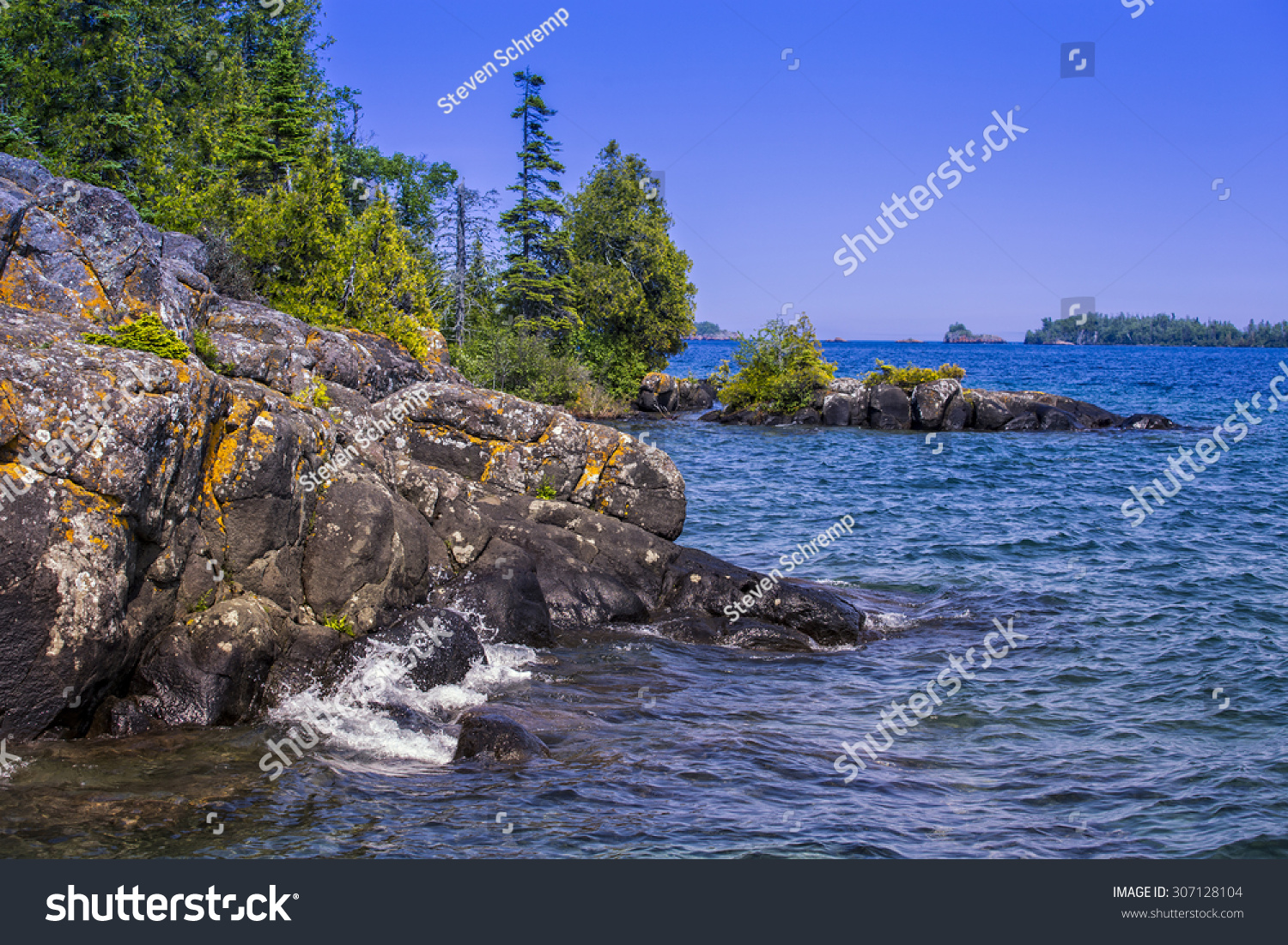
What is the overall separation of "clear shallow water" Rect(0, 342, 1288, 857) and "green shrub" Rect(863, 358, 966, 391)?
3649 cm

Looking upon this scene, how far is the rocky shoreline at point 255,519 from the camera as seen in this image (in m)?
10.5

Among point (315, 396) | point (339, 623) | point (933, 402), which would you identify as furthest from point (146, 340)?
point (933, 402)

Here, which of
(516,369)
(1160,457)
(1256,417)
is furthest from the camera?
(1256,417)

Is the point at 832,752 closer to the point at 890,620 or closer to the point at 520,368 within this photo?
the point at 890,620

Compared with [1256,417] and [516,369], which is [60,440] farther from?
[1256,417]

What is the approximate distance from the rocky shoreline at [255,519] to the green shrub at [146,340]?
463mm

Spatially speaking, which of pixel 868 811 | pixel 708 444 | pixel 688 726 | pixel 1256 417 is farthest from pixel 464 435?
pixel 1256 417

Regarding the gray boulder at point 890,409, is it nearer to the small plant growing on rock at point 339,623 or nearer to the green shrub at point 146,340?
the small plant growing on rock at point 339,623

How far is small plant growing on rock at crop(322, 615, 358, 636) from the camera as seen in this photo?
44.7 ft

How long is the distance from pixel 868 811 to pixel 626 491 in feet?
33.1

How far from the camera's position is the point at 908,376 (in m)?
60.6

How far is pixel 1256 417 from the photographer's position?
59.5 metres

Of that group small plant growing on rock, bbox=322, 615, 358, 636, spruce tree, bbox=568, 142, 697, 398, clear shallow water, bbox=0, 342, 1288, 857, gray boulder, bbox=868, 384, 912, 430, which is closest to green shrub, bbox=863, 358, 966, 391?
gray boulder, bbox=868, 384, 912, 430

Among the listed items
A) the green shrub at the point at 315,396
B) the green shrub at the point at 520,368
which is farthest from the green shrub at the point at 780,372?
the green shrub at the point at 315,396
